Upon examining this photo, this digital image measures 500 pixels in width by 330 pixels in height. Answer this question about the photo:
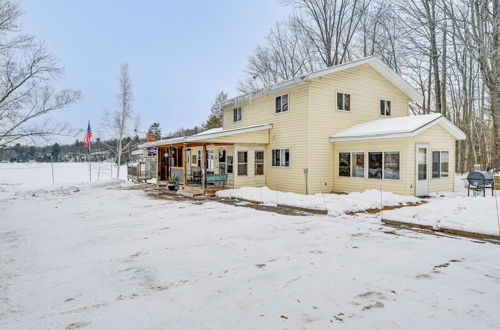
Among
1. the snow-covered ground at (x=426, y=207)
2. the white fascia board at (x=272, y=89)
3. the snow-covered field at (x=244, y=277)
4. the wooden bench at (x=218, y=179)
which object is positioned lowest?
the snow-covered field at (x=244, y=277)

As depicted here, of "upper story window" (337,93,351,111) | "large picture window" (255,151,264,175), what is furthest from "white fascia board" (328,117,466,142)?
"large picture window" (255,151,264,175)

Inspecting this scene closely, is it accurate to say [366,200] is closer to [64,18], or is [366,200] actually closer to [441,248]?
[441,248]

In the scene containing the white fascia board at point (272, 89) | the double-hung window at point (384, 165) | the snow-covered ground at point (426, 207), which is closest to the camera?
the snow-covered ground at point (426, 207)

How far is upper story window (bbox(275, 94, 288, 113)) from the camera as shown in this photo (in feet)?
48.3

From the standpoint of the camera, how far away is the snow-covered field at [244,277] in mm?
3023

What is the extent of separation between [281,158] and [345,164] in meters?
3.19

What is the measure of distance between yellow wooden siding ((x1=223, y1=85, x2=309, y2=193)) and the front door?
15.1ft

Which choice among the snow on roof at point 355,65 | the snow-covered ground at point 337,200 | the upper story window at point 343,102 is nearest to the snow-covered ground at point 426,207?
the snow-covered ground at point 337,200

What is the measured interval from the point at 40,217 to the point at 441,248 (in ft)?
35.4

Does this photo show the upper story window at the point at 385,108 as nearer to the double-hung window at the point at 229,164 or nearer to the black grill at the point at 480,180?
the black grill at the point at 480,180

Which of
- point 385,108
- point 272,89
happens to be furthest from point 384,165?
point 272,89

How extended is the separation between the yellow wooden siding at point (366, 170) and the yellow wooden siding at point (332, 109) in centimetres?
34

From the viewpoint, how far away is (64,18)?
2980 centimetres

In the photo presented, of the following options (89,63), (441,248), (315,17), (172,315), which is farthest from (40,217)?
(89,63)
